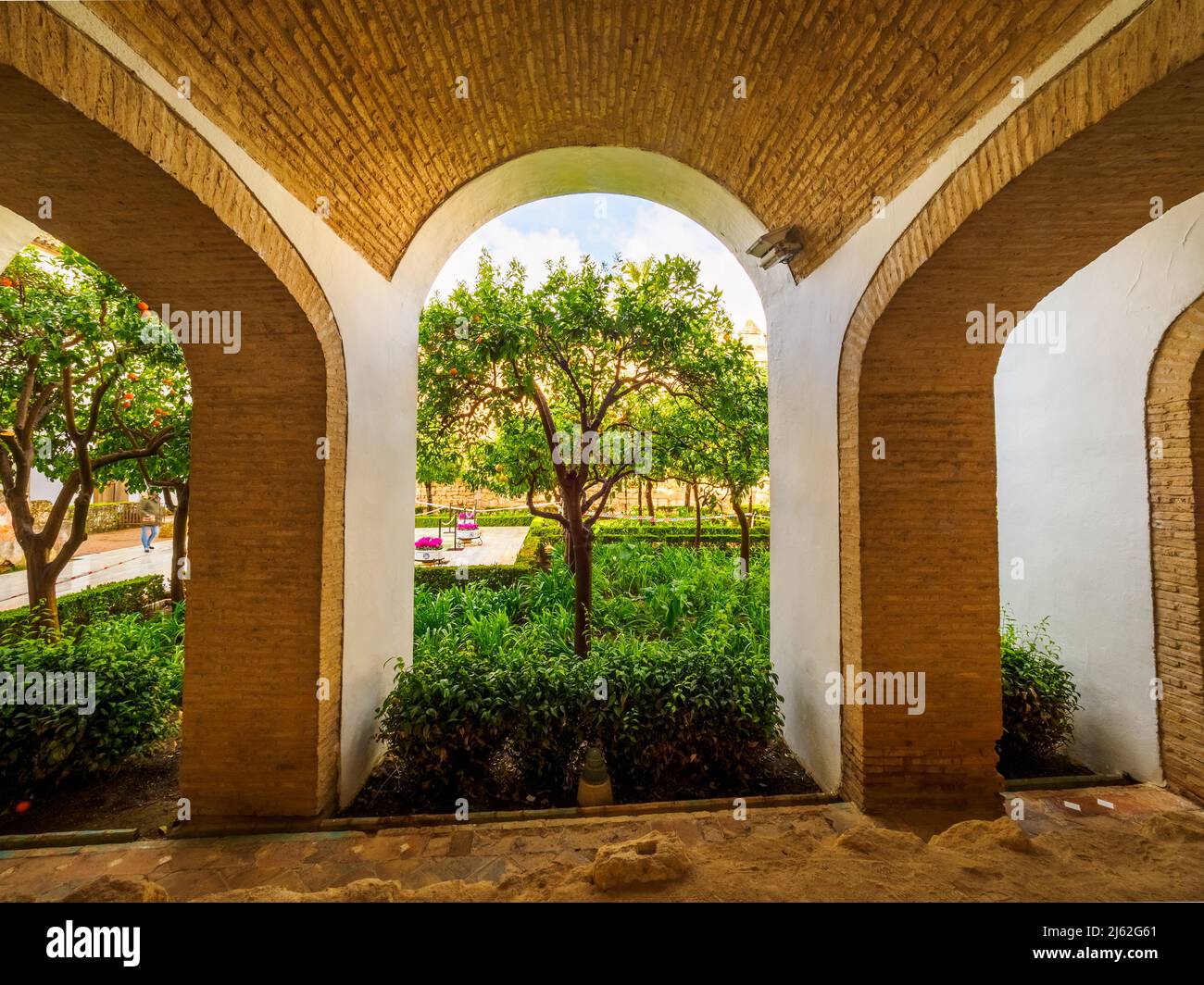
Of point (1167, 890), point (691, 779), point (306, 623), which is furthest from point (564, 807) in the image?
point (1167, 890)

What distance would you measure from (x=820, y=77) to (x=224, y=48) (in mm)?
3113

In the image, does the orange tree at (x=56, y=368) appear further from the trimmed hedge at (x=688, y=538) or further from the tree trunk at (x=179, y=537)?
the trimmed hedge at (x=688, y=538)

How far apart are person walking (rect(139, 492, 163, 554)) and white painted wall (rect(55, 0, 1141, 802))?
6125 millimetres

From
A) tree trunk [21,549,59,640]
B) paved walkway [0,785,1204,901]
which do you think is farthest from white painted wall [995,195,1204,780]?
tree trunk [21,549,59,640]

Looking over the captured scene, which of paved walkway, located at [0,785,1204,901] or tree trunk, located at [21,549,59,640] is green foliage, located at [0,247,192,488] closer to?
tree trunk, located at [21,549,59,640]

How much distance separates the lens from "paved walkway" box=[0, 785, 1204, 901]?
6.66 ft

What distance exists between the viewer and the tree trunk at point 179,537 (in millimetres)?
7262

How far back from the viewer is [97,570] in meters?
13.2

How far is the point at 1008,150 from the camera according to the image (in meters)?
2.44

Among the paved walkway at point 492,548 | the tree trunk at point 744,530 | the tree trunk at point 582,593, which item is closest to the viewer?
the tree trunk at point 582,593

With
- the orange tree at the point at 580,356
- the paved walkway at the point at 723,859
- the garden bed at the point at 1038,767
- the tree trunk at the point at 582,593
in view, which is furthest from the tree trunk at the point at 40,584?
the garden bed at the point at 1038,767

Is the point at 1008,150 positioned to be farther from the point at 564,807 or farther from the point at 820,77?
the point at 564,807

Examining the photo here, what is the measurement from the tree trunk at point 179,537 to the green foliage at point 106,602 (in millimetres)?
600
